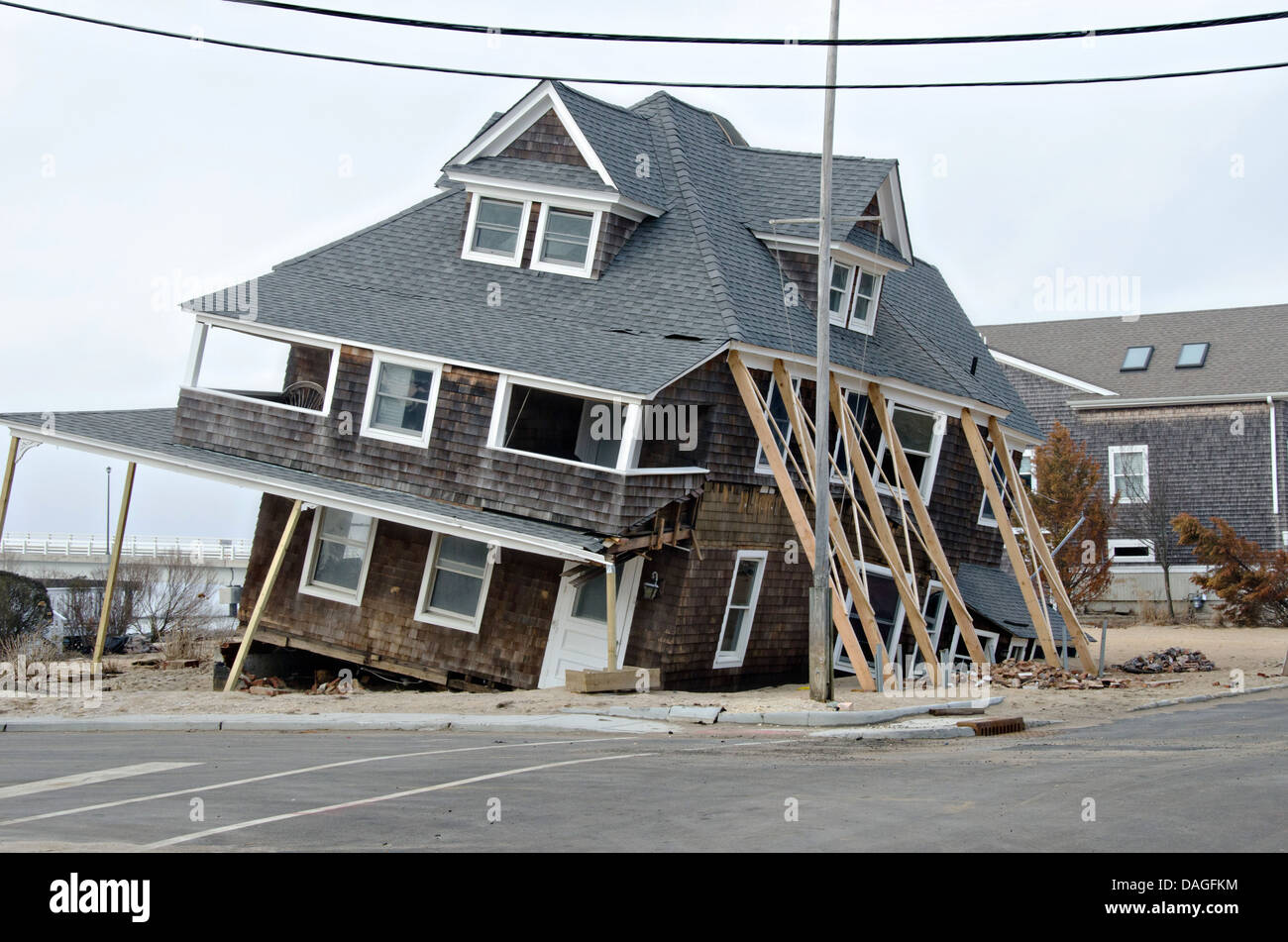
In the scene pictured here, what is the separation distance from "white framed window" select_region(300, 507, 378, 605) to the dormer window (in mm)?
9830

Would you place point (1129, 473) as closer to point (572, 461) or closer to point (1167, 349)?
point (1167, 349)

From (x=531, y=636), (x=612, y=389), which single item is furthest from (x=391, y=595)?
(x=612, y=389)

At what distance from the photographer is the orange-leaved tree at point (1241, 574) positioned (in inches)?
1465

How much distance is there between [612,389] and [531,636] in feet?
14.8

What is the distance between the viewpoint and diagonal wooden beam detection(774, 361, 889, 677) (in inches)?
811

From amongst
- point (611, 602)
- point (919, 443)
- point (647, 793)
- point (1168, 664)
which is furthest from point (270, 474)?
point (1168, 664)

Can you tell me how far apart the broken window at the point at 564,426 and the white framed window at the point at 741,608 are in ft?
9.40

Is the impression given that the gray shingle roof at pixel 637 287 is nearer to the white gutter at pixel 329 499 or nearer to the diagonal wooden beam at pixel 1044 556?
the diagonal wooden beam at pixel 1044 556

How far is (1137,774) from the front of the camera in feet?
38.9

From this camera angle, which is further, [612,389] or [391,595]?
[391,595]

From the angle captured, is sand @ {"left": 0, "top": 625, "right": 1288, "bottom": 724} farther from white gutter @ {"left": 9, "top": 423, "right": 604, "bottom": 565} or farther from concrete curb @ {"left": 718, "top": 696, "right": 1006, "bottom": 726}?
white gutter @ {"left": 9, "top": 423, "right": 604, "bottom": 565}

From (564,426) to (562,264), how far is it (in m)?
3.10
